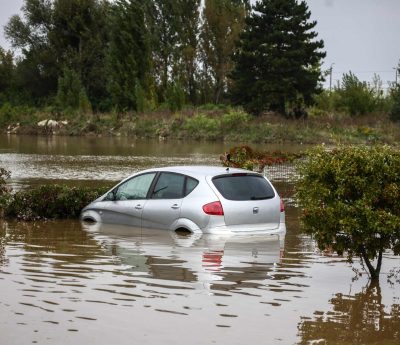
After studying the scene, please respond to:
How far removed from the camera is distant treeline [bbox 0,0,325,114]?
77.9 meters

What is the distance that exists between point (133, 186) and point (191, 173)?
1698 mm

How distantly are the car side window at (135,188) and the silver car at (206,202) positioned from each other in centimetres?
2

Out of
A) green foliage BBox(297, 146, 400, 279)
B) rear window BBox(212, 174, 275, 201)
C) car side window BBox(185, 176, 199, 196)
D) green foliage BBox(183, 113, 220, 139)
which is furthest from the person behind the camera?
green foliage BBox(183, 113, 220, 139)

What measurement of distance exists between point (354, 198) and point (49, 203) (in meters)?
8.61

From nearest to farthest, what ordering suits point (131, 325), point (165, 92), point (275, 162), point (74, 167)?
1. point (131, 325)
2. point (275, 162)
3. point (74, 167)
4. point (165, 92)

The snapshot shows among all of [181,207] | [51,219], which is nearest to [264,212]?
[181,207]

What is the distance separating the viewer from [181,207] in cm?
1393

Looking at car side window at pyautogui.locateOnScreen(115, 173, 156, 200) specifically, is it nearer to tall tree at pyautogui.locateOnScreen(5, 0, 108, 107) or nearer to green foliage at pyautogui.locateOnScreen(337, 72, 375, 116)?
green foliage at pyautogui.locateOnScreen(337, 72, 375, 116)

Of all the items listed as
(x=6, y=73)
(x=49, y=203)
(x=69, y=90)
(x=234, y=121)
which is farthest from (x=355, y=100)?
(x=49, y=203)

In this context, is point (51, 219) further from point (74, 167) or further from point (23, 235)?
point (74, 167)

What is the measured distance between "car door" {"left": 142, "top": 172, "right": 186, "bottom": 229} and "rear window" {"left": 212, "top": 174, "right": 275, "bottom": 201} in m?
0.76

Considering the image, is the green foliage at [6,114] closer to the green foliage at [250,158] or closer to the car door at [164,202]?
the green foliage at [250,158]

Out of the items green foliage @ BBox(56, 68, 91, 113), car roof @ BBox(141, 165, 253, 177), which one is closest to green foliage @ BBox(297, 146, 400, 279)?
car roof @ BBox(141, 165, 253, 177)

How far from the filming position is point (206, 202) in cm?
1347
